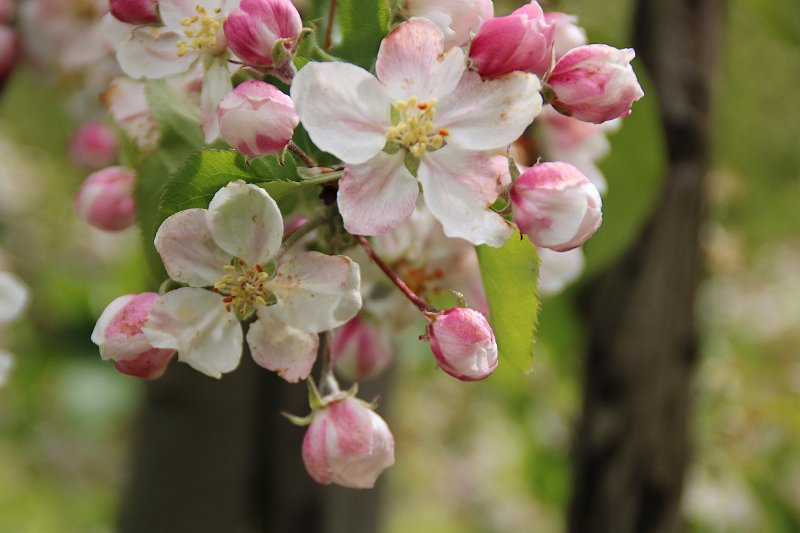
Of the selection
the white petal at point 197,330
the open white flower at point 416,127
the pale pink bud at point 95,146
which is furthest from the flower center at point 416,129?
the pale pink bud at point 95,146

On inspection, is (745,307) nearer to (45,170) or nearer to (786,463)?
(786,463)

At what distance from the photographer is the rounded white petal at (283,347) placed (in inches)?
15.1

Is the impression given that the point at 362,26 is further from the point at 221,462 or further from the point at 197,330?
the point at 221,462

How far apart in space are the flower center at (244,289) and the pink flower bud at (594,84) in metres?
0.15

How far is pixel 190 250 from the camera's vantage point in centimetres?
37

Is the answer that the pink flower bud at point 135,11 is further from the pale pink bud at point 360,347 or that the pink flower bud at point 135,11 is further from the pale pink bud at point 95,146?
the pale pink bud at point 95,146

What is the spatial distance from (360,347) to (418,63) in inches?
7.5

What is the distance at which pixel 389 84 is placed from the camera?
0.38m

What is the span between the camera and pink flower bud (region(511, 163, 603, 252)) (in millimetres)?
352

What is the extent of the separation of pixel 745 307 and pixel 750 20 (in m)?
0.46

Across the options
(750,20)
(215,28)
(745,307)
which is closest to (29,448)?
(745,307)

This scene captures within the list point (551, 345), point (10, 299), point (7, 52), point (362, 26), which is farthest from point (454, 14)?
point (551, 345)

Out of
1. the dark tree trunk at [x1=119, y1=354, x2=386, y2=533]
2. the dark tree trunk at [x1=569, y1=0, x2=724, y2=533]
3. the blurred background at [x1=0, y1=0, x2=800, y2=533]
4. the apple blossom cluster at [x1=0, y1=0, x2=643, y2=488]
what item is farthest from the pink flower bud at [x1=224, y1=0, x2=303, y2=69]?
the dark tree trunk at [x1=119, y1=354, x2=386, y2=533]

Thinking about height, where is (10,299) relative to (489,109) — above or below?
below
